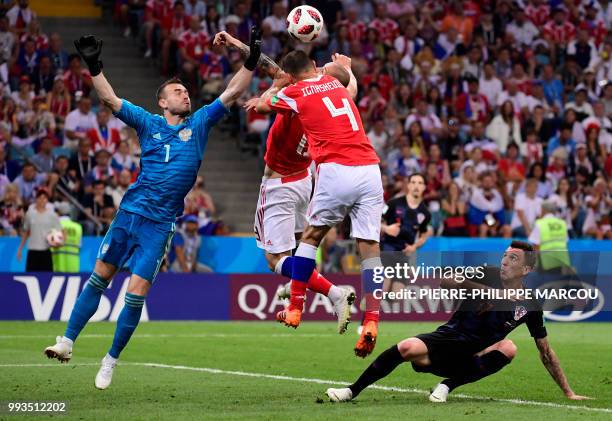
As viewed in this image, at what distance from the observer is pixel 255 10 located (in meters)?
29.7

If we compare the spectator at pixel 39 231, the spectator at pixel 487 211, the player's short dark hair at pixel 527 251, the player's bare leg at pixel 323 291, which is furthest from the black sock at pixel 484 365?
the spectator at pixel 487 211

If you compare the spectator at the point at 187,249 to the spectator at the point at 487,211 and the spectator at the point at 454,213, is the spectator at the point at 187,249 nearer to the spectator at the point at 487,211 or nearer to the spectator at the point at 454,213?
the spectator at the point at 454,213

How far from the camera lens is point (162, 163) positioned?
474 inches

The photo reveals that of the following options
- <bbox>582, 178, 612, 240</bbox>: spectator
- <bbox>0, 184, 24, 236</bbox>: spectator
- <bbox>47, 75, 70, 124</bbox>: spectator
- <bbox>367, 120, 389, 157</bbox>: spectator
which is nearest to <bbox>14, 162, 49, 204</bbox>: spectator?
<bbox>0, 184, 24, 236</bbox>: spectator

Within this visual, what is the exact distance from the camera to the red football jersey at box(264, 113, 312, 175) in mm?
13133

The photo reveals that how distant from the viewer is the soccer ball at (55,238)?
22734mm

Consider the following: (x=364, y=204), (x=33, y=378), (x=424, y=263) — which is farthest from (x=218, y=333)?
(x=364, y=204)

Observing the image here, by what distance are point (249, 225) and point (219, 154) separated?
2383mm

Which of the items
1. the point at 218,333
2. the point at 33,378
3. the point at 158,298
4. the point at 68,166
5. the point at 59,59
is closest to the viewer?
the point at 33,378

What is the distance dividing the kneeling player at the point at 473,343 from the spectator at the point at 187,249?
12.9m

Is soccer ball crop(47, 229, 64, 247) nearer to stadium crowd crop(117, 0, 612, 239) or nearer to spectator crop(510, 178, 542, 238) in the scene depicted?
stadium crowd crop(117, 0, 612, 239)

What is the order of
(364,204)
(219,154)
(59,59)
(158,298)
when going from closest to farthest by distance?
(364,204) < (158,298) < (59,59) < (219,154)

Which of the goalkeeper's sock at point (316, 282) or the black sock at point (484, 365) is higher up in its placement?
the goalkeeper's sock at point (316, 282)

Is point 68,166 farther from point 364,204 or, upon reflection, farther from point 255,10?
point 364,204
